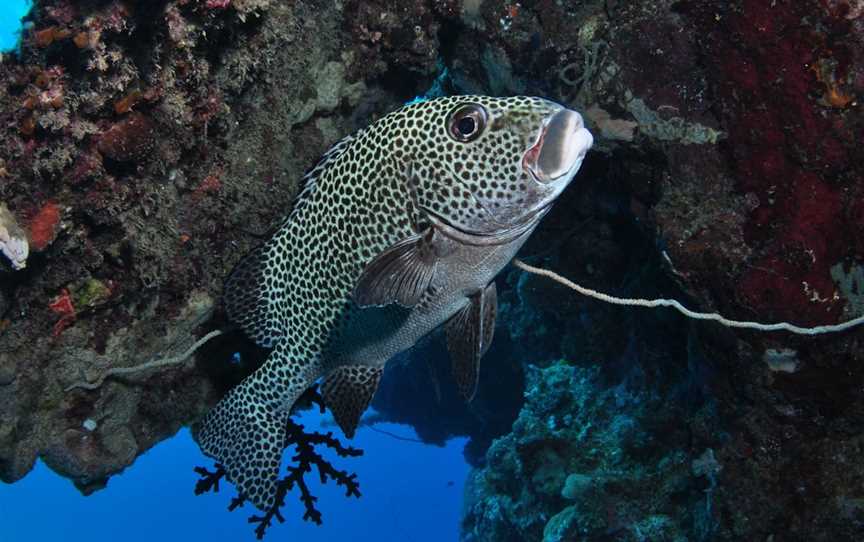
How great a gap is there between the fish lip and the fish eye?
44cm

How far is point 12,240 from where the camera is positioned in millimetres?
2871

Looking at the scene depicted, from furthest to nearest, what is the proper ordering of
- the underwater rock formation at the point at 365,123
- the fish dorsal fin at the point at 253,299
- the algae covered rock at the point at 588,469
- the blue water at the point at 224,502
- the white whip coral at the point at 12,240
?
the blue water at the point at 224,502, the algae covered rock at the point at 588,469, the fish dorsal fin at the point at 253,299, the underwater rock formation at the point at 365,123, the white whip coral at the point at 12,240

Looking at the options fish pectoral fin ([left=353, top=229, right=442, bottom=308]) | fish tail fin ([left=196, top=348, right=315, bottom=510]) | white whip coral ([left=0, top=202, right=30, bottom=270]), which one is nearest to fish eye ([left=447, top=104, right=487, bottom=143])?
fish pectoral fin ([left=353, top=229, right=442, bottom=308])

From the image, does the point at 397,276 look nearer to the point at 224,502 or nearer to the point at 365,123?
the point at 365,123

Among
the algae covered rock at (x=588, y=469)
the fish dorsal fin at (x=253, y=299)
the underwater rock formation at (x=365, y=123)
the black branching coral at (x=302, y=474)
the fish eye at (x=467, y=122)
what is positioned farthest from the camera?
the algae covered rock at (x=588, y=469)

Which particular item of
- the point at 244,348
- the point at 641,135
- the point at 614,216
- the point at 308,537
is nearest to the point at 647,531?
the point at 614,216

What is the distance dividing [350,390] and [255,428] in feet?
2.37

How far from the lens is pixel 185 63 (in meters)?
3.21

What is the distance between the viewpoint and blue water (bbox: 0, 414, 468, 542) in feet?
A: 227

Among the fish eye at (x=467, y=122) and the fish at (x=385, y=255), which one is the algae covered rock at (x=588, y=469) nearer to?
the fish at (x=385, y=255)

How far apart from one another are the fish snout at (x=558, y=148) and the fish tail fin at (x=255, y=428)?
2.14 meters

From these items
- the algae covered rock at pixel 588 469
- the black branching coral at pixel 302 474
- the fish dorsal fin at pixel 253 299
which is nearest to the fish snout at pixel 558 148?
the fish dorsal fin at pixel 253 299

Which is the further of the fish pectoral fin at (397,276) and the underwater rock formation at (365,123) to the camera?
the underwater rock formation at (365,123)

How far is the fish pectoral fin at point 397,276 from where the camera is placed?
2.86 metres
